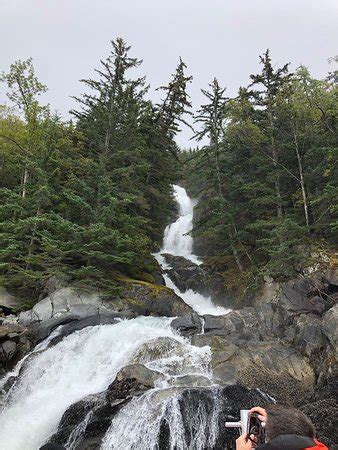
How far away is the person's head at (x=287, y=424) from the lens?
87.4 inches

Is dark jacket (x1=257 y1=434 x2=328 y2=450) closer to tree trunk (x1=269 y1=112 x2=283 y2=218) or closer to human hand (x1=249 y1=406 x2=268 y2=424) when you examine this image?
human hand (x1=249 y1=406 x2=268 y2=424)

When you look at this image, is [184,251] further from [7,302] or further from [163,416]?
[163,416]

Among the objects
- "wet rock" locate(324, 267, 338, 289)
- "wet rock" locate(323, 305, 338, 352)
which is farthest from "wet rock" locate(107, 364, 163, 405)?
"wet rock" locate(324, 267, 338, 289)

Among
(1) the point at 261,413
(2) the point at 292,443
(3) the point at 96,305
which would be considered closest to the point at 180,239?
(3) the point at 96,305

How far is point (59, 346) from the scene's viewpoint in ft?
43.0

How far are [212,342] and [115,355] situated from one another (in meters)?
3.68

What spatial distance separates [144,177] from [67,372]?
54.0ft

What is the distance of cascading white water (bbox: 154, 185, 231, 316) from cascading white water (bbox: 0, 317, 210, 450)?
7645 millimetres

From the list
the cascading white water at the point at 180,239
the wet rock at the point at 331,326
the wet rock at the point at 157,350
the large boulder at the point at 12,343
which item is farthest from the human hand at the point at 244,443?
the cascading white water at the point at 180,239

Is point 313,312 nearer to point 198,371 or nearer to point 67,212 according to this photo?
point 198,371

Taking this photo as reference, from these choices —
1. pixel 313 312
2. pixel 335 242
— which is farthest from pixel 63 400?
pixel 335 242

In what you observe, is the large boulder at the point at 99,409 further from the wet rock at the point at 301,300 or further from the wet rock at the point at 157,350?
the wet rock at the point at 301,300

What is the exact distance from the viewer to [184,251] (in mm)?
30312

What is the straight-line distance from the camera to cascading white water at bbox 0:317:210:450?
31.9ft
